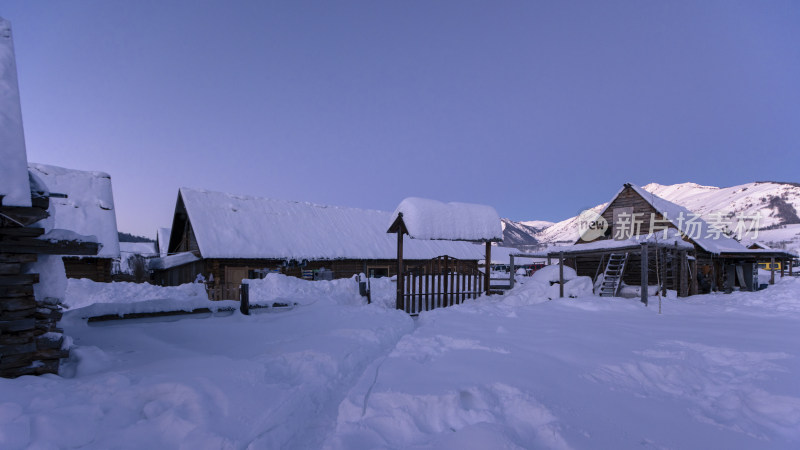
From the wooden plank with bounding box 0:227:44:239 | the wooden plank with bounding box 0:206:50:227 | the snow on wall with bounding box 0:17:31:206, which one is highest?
the snow on wall with bounding box 0:17:31:206

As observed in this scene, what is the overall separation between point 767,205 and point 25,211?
208503 millimetres

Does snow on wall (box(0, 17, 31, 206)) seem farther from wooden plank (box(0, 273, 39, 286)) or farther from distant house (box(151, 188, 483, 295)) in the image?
distant house (box(151, 188, 483, 295))

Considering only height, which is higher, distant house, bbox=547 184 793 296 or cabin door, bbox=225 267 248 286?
distant house, bbox=547 184 793 296

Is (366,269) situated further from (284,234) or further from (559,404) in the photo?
(559,404)

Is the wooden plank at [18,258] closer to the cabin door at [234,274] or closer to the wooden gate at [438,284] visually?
the wooden gate at [438,284]

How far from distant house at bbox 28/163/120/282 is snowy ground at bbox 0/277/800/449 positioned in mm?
11535

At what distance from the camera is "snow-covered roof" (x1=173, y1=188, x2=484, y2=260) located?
64.3 ft

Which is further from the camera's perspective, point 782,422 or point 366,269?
point 366,269

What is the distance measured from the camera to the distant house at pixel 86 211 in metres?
15.8

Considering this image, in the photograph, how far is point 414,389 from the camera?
424cm

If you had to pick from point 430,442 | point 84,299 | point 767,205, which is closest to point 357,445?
point 430,442

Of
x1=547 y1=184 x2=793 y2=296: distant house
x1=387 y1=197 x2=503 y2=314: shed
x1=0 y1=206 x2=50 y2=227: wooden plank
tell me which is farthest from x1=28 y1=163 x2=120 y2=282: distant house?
x1=547 y1=184 x2=793 y2=296: distant house

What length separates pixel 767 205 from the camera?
14825 centimetres

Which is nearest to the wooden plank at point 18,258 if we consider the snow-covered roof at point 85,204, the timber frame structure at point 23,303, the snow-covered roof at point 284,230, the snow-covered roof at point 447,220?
the timber frame structure at point 23,303
